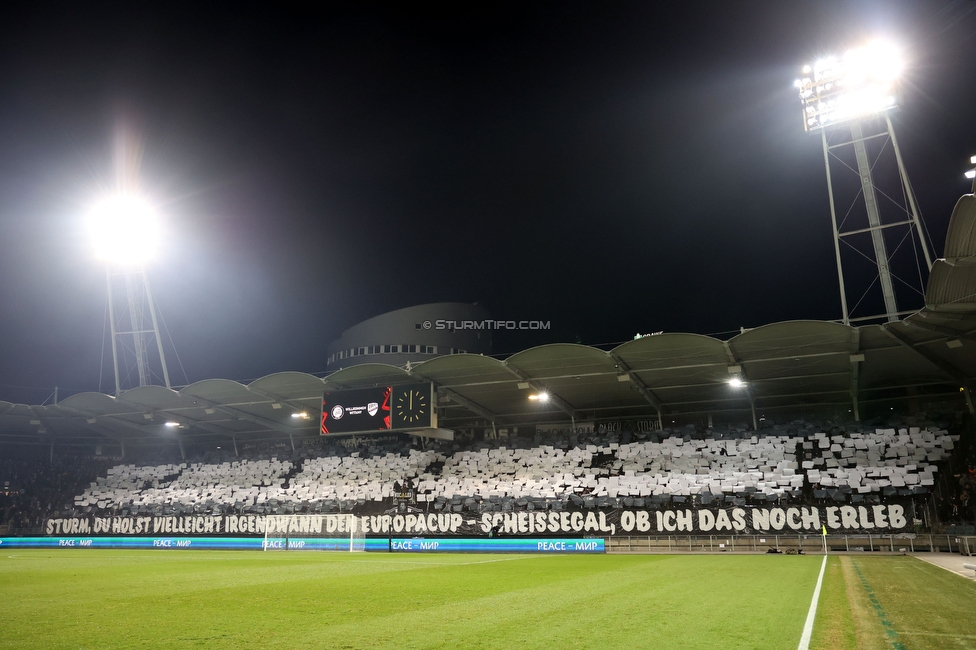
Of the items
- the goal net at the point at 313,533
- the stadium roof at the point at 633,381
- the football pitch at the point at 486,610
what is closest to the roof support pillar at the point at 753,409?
the stadium roof at the point at 633,381

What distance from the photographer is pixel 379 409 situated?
32.1 m

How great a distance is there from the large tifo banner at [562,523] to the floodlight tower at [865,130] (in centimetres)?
797

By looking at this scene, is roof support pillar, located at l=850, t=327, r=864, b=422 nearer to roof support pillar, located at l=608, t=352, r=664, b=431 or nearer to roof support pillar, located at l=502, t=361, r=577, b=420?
roof support pillar, located at l=608, t=352, r=664, b=431

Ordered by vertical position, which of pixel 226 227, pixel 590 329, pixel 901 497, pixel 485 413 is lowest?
pixel 901 497

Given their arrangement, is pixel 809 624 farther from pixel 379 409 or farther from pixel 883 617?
pixel 379 409

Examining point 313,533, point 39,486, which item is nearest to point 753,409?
point 313,533

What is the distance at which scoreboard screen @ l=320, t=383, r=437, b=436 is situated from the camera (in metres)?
31.5

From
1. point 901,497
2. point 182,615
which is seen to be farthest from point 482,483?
point 182,615

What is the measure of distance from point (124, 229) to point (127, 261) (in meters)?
2.28

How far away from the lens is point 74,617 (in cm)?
754

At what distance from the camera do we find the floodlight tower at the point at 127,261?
3519 centimetres

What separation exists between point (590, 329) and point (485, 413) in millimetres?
10818

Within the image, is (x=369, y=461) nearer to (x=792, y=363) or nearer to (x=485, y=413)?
(x=485, y=413)

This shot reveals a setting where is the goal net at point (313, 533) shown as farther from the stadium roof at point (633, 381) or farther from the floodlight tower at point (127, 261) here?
the floodlight tower at point (127, 261)
